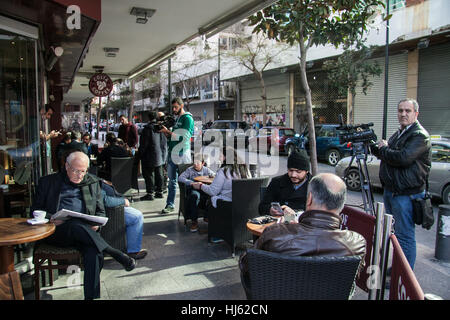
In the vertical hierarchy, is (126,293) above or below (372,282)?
below

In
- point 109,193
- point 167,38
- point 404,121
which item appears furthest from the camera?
point 167,38

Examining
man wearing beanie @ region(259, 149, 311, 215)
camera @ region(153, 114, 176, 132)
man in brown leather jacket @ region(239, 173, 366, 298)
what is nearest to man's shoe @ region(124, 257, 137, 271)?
man wearing beanie @ region(259, 149, 311, 215)

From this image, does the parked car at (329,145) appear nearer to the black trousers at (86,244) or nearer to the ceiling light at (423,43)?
the ceiling light at (423,43)

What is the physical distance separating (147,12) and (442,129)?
669 inches

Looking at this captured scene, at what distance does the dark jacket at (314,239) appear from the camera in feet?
6.52

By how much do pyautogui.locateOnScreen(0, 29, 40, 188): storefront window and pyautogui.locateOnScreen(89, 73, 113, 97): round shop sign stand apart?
13.8 feet

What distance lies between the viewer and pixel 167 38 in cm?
696

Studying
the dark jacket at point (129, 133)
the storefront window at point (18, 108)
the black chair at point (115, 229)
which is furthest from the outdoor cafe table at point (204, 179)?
the dark jacket at point (129, 133)

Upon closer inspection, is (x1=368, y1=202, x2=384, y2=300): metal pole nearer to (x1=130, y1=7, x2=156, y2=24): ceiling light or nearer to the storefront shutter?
(x1=130, y1=7, x2=156, y2=24): ceiling light

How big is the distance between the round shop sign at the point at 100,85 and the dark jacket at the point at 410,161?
24.9ft
